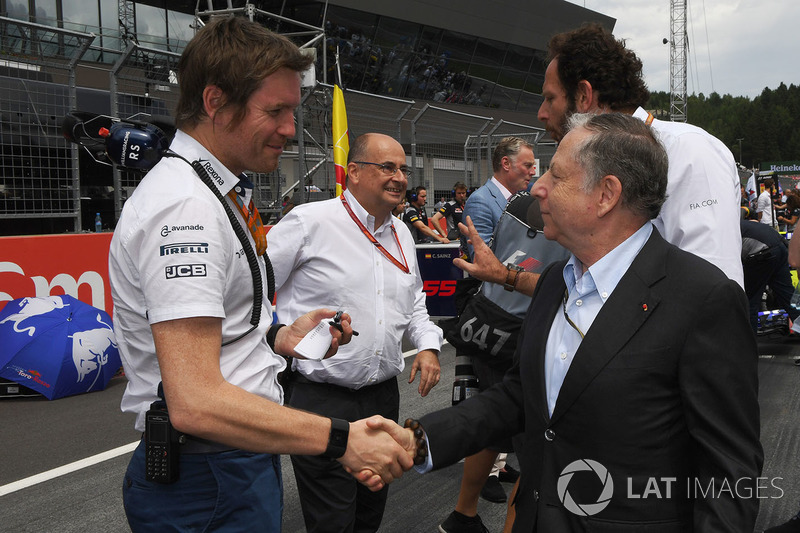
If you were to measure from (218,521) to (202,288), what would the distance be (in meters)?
0.70

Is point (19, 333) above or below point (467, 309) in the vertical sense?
below

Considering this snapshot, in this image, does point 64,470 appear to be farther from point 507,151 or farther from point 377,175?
point 507,151

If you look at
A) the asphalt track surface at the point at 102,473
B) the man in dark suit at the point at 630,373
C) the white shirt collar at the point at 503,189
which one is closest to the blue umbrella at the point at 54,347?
the asphalt track surface at the point at 102,473

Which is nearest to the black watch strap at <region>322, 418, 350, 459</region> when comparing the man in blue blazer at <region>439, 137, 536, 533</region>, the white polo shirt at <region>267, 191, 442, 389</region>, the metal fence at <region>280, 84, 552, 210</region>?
the white polo shirt at <region>267, 191, 442, 389</region>

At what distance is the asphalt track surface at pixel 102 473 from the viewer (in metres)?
4.02

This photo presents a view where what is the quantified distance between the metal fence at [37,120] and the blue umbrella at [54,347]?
146cm

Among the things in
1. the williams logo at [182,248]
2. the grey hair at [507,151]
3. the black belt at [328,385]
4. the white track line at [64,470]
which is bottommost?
the white track line at [64,470]

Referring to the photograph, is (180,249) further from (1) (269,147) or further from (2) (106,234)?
(2) (106,234)

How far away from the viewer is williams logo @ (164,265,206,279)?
170 cm

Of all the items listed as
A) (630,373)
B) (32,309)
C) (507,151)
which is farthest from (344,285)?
(32,309)

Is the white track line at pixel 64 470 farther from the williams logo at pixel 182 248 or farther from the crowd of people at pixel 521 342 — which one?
the williams logo at pixel 182 248

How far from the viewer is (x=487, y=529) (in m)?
3.99

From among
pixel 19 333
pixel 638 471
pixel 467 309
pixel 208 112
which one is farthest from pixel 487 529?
pixel 19 333

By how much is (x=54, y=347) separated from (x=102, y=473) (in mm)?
2332
